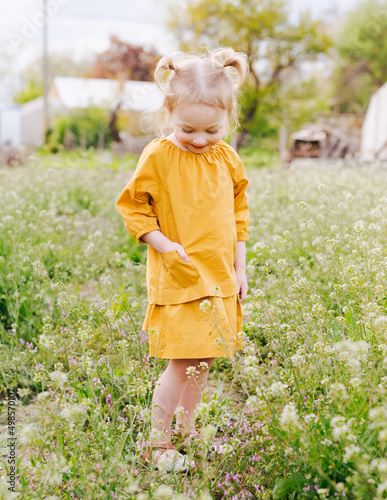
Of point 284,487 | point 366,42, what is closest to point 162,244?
point 284,487

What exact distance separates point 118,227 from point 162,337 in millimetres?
3085

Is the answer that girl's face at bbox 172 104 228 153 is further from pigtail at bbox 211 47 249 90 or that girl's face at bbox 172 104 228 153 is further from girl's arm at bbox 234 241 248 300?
girl's arm at bbox 234 241 248 300

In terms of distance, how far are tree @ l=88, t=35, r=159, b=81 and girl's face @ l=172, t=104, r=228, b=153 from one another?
36.2 meters

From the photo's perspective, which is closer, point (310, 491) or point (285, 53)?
point (310, 491)

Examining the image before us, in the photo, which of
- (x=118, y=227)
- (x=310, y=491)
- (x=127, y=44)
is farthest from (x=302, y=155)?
(x=127, y=44)

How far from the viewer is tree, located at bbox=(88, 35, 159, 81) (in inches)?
1481

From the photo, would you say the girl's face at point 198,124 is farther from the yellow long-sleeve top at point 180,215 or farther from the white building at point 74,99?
the white building at point 74,99

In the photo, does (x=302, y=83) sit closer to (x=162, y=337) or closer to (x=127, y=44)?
(x=127, y=44)

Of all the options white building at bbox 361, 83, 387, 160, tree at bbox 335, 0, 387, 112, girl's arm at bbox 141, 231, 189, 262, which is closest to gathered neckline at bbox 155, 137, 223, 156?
girl's arm at bbox 141, 231, 189, 262

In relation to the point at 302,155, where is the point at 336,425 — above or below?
above

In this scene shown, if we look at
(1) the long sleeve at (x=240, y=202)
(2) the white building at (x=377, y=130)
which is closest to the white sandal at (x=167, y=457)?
(1) the long sleeve at (x=240, y=202)

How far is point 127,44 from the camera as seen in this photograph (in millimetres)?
39125

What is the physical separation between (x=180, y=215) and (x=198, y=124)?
1.27 ft

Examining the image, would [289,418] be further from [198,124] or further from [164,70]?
[164,70]
